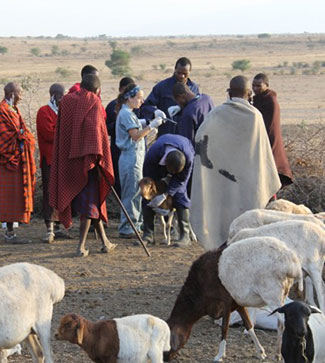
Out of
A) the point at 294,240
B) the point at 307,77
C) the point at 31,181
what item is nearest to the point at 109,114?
the point at 31,181

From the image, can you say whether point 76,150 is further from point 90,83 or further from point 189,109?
point 189,109

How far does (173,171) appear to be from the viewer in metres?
9.91

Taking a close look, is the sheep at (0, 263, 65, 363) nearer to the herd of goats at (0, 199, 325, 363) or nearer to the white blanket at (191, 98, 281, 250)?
the herd of goats at (0, 199, 325, 363)

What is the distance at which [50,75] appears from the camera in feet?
151

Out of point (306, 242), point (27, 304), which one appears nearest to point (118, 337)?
point (27, 304)

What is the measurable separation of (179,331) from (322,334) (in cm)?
117

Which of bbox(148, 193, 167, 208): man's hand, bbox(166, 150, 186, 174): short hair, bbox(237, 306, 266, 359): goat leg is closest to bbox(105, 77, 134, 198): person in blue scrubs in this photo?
bbox(148, 193, 167, 208): man's hand

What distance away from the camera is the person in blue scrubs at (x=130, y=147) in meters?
10.6

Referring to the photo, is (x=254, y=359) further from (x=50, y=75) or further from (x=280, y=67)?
(x=280, y=67)

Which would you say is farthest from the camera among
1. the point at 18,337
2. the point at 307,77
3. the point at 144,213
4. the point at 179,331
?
the point at 307,77

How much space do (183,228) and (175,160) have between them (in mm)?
1140

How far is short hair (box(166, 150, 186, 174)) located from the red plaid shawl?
1.90 meters

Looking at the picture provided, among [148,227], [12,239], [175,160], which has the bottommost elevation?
[12,239]

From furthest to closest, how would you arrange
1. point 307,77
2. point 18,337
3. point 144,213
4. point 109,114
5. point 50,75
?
1. point 50,75
2. point 307,77
3. point 109,114
4. point 144,213
5. point 18,337
